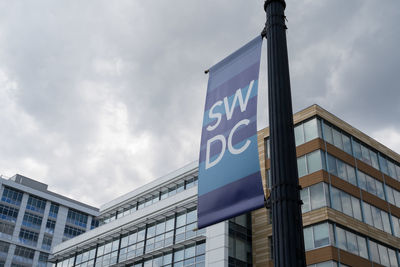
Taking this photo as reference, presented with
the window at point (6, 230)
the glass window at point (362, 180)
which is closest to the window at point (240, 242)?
the glass window at point (362, 180)

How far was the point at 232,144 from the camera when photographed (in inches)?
382

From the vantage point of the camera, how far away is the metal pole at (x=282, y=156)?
6961 mm

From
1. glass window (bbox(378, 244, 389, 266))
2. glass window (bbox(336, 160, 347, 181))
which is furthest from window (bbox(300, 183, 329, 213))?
glass window (bbox(378, 244, 389, 266))

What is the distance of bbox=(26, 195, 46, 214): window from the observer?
86438 millimetres

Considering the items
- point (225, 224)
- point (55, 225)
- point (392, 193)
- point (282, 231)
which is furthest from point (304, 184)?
point (55, 225)

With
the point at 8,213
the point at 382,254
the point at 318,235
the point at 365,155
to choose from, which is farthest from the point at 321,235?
the point at 8,213

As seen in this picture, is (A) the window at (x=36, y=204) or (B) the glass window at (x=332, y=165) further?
(A) the window at (x=36, y=204)

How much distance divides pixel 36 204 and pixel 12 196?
5064 mm

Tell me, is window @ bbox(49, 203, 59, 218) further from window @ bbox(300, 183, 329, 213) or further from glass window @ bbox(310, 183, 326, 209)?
glass window @ bbox(310, 183, 326, 209)

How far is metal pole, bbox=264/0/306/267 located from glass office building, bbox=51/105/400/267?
2397 cm

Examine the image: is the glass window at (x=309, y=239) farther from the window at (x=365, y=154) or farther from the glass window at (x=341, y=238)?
the window at (x=365, y=154)

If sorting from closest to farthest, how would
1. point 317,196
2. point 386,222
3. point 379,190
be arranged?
point 317,196
point 386,222
point 379,190

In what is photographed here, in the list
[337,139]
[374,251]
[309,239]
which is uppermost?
[337,139]

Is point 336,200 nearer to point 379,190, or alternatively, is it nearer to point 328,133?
point 328,133
